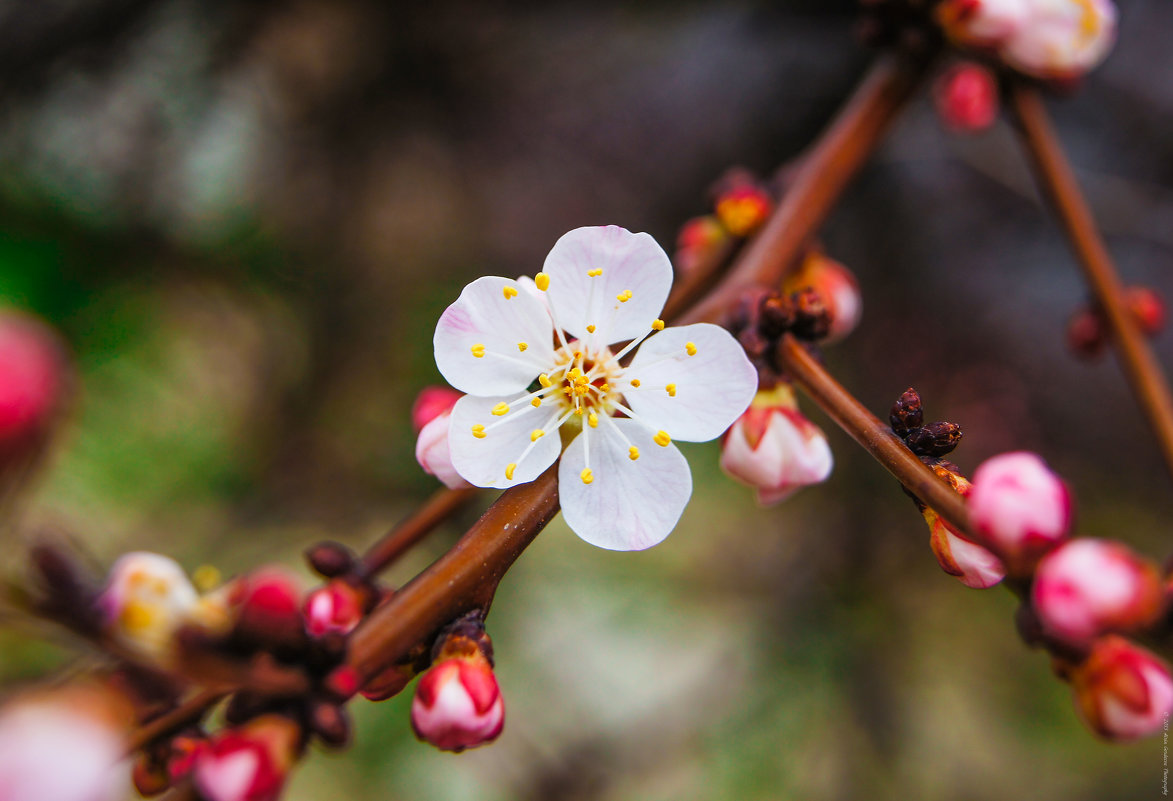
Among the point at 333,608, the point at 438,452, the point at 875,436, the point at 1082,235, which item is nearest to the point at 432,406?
the point at 438,452

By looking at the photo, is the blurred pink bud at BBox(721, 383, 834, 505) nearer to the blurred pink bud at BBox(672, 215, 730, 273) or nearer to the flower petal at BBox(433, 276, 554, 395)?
the flower petal at BBox(433, 276, 554, 395)

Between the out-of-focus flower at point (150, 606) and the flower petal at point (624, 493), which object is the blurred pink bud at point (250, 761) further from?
the flower petal at point (624, 493)

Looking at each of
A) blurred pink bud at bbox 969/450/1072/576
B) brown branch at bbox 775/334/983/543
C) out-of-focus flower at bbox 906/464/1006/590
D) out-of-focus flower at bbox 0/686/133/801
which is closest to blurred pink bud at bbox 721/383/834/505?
brown branch at bbox 775/334/983/543

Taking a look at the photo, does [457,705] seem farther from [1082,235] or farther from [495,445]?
[1082,235]

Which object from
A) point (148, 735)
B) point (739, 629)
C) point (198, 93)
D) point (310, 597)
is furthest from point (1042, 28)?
point (198, 93)

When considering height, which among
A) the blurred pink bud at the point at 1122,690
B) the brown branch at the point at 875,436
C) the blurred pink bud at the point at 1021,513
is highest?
the blurred pink bud at the point at 1021,513

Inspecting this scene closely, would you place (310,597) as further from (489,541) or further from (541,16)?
(541,16)

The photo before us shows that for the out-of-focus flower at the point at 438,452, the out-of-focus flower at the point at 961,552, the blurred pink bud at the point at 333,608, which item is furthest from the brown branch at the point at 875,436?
the blurred pink bud at the point at 333,608
